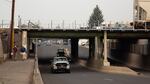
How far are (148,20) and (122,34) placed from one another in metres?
6.15

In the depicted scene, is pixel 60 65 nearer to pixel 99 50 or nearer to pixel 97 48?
pixel 97 48

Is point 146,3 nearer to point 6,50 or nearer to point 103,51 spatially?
point 103,51

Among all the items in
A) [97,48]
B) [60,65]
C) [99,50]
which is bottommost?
[60,65]

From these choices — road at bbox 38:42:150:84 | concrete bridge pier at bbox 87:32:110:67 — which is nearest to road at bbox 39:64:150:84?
road at bbox 38:42:150:84

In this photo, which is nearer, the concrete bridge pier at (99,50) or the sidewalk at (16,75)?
the sidewalk at (16,75)

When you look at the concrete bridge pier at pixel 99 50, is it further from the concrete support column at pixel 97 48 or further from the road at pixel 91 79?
the road at pixel 91 79

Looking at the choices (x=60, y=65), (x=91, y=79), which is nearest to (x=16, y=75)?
(x=91, y=79)

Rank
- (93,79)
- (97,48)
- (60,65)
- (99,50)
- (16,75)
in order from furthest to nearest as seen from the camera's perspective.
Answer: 1. (99,50)
2. (97,48)
3. (60,65)
4. (93,79)
5. (16,75)

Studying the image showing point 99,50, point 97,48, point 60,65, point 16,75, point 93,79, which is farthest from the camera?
point 99,50

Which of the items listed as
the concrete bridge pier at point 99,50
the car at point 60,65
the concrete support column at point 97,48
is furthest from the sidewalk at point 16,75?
the concrete support column at point 97,48

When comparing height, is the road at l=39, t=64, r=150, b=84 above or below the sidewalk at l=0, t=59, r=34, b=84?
below

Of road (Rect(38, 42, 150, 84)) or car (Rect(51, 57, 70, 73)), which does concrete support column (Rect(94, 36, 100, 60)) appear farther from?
road (Rect(38, 42, 150, 84))

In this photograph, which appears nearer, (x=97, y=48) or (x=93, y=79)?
(x=93, y=79)

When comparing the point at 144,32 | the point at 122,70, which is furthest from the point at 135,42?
the point at 122,70
